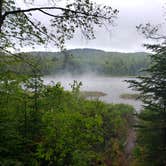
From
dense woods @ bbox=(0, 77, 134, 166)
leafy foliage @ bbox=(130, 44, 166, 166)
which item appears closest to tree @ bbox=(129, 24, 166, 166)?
leafy foliage @ bbox=(130, 44, 166, 166)

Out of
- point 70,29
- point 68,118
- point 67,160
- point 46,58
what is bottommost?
point 67,160

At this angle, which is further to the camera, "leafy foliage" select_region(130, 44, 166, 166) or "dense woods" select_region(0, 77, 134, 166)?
"leafy foliage" select_region(130, 44, 166, 166)

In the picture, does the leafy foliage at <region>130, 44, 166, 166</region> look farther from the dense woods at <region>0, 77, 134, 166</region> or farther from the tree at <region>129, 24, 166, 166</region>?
the dense woods at <region>0, 77, 134, 166</region>

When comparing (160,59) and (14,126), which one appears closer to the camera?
(14,126)

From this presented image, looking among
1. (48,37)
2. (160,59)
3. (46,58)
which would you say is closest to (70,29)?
(48,37)

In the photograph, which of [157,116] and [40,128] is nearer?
[40,128]

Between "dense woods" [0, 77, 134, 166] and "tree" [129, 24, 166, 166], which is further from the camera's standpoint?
"tree" [129, 24, 166, 166]

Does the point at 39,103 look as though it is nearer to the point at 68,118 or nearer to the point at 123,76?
the point at 68,118

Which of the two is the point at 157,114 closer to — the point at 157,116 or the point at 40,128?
the point at 157,116

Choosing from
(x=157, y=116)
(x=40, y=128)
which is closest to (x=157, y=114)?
(x=157, y=116)

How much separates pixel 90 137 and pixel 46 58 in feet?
8.65

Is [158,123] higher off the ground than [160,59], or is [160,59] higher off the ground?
[160,59]

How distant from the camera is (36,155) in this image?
8.66 m

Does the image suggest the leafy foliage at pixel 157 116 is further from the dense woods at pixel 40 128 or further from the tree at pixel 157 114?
the dense woods at pixel 40 128
